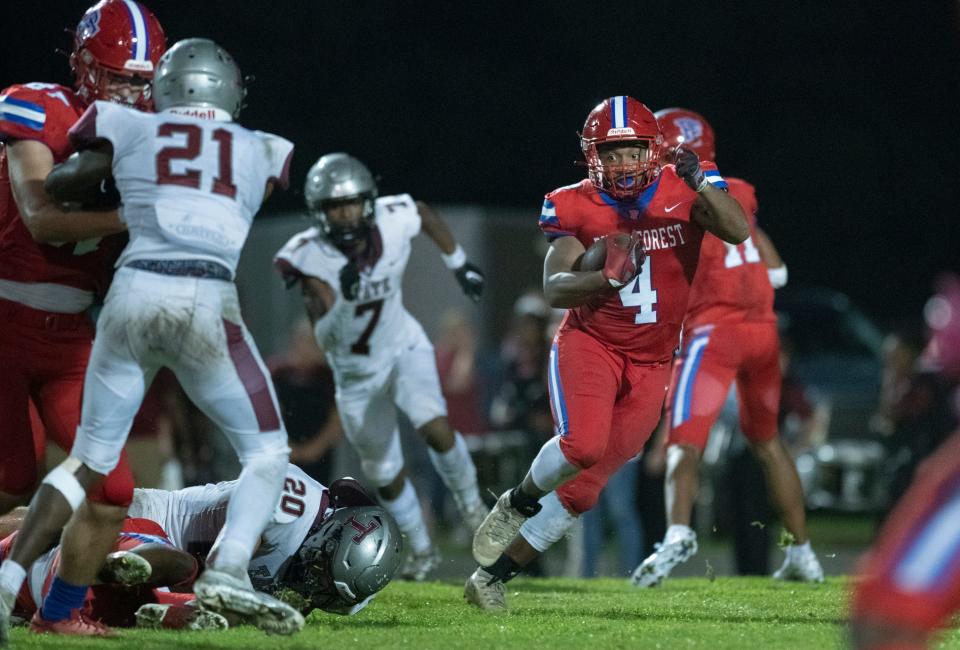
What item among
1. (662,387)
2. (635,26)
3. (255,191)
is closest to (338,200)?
(662,387)

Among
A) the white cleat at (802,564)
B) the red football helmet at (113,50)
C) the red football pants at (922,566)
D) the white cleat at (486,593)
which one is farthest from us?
the white cleat at (802,564)

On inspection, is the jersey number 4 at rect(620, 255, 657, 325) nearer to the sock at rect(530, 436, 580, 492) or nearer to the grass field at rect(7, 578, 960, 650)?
the sock at rect(530, 436, 580, 492)

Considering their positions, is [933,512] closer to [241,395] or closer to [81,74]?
[241,395]

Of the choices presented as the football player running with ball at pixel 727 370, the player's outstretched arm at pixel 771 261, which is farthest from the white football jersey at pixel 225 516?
the player's outstretched arm at pixel 771 261

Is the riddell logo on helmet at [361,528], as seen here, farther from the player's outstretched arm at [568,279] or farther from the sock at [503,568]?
the player's outstretched arm at [568,279]

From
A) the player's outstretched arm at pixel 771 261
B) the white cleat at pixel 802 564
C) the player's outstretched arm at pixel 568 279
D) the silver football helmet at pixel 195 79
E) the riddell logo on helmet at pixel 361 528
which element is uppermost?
the silver football helmet at pixel 195 79

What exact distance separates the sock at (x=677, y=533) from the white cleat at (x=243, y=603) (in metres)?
2.88

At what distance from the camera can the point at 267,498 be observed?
4383 mm

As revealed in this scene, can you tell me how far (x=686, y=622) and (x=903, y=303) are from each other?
22232mm

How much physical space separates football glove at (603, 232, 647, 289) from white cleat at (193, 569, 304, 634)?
181 centimetres

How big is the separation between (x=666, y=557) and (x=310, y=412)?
3.28m

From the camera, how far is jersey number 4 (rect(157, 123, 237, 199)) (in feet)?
14.1

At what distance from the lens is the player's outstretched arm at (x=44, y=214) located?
4.55m

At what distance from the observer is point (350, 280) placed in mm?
7535
